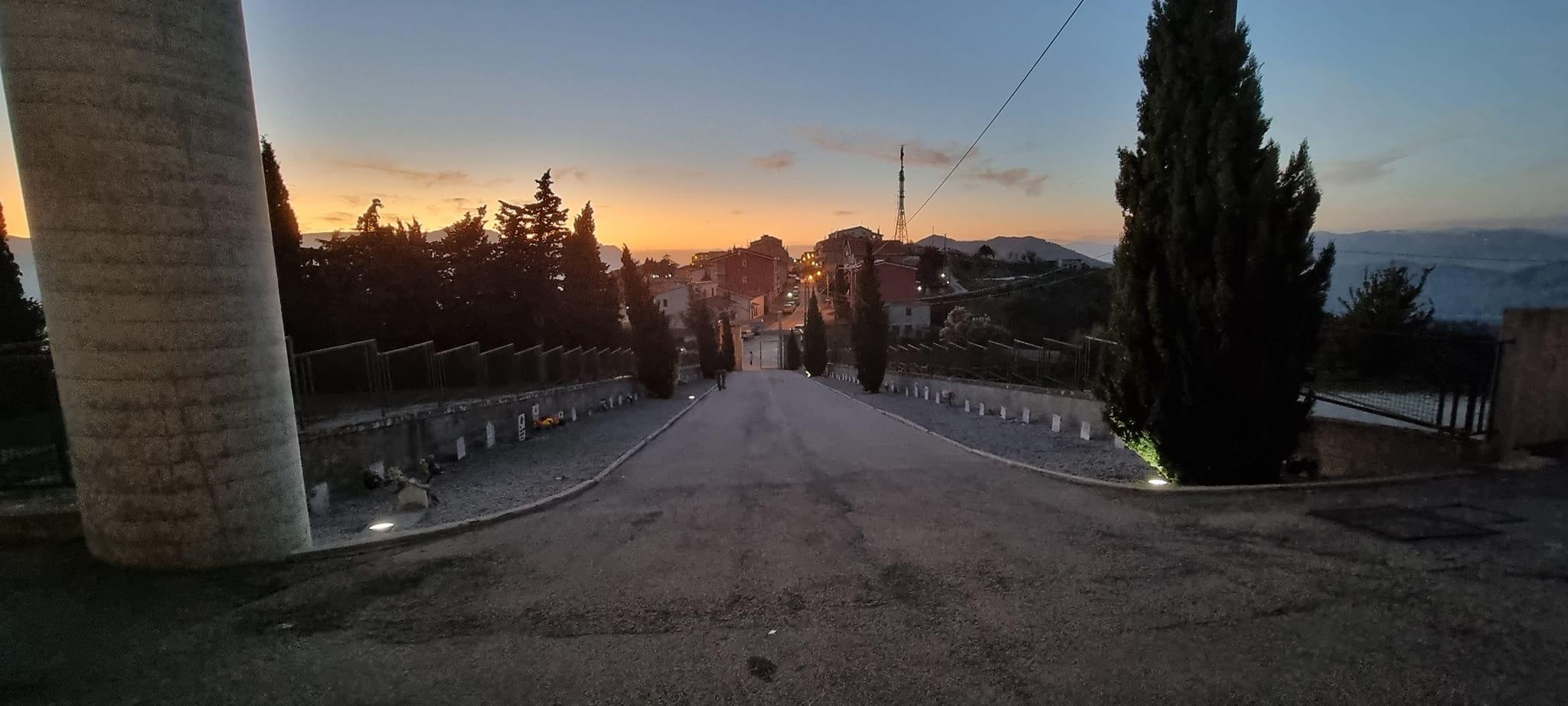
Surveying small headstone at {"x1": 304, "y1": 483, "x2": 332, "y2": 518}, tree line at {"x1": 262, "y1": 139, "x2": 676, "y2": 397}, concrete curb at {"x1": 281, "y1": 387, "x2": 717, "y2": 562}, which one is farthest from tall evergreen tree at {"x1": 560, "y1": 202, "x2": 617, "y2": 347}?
concrete curb at {"x1": 281, "y1": 387, "x2": 717, "y2": 562}

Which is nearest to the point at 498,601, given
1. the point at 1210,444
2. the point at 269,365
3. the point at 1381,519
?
the point at 269,365

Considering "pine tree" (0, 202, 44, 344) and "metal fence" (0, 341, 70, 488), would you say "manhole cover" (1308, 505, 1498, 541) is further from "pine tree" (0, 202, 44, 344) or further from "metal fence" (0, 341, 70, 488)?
"pine tree" (0, 202, 44, 344)

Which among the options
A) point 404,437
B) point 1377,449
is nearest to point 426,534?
point 404,437

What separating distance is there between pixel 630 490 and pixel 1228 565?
6.15m

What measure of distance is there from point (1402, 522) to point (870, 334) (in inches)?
1099

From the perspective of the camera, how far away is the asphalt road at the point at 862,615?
306cm

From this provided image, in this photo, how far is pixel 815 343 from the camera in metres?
50.1

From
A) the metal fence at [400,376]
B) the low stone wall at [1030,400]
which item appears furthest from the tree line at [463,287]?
the low stone wall at [1030,400]

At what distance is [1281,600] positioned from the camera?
3773 mm

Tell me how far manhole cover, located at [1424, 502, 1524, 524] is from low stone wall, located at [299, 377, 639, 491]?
11.3 meters

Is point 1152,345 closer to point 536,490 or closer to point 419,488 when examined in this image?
point 536,490

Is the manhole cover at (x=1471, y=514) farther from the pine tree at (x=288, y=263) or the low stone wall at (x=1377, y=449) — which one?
the pine tree at (x=288, y=263)

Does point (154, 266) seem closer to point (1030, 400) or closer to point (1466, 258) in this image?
point (1030, 400)

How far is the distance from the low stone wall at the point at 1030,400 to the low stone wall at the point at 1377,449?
2364 millimetres
